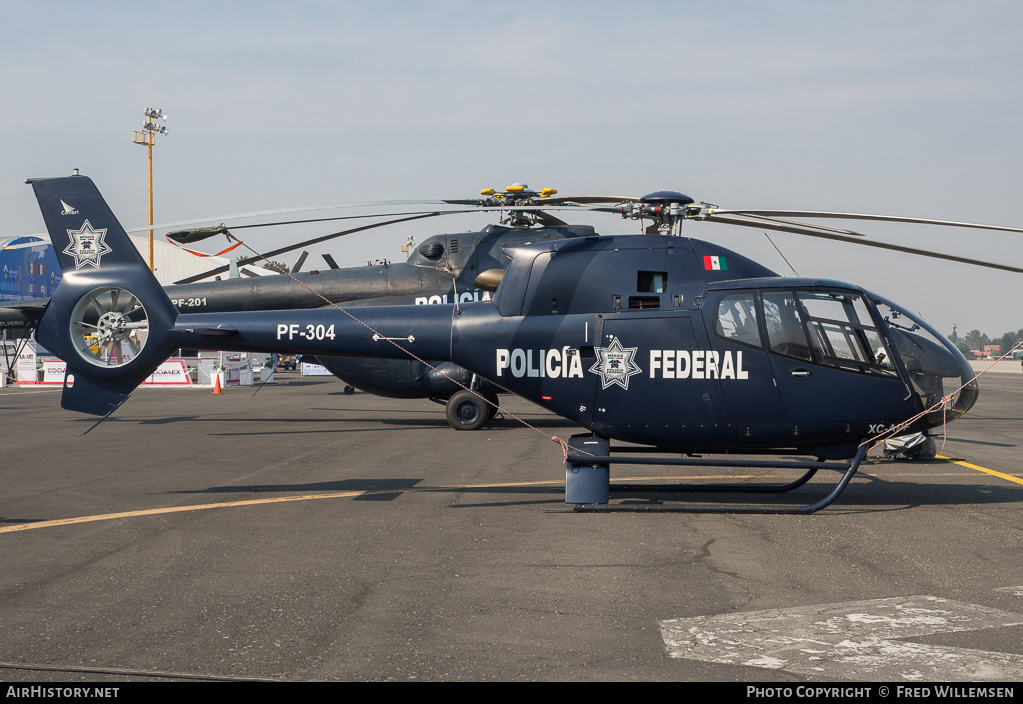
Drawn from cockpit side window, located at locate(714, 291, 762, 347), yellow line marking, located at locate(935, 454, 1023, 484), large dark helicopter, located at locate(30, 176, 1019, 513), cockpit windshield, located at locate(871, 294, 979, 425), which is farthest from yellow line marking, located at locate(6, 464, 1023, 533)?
cockpit windshield, located at locate(871, 294, 979, 425)

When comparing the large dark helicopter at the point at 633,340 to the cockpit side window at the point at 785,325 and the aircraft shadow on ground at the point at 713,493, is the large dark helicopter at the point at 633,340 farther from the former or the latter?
the aircraft shadow on ground at the point at 713,493

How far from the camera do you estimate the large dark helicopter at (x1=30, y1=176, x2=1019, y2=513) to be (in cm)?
939

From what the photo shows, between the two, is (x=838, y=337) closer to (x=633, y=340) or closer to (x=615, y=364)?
(x=633, y=340)

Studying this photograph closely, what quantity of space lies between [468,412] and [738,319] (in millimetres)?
10314

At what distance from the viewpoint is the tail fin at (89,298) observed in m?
10.7

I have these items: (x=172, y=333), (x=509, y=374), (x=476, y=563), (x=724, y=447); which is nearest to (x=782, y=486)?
(x=724, y=447)

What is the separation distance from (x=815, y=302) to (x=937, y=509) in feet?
8.98

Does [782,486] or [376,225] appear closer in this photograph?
[782,486]

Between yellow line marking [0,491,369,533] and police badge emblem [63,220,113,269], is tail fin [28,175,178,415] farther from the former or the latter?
yellow line marking [0,491,369,533]

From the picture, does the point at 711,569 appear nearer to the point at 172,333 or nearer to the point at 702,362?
the point at 702,362

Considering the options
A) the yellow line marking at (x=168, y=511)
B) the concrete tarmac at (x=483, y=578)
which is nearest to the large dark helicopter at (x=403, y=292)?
the concrete tarmac at (x=483, y=578)

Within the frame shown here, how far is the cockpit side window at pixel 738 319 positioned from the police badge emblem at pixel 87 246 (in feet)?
25.6

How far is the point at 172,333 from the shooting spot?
36.1 feet
